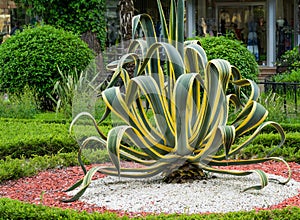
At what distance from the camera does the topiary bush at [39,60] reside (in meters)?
12.9

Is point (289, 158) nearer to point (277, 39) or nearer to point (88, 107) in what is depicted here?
point (88, 107)

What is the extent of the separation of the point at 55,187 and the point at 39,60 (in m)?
7.14

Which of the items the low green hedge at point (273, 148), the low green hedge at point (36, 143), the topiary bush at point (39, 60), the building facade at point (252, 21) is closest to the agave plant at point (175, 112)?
the low green hedge at point (273, 148)

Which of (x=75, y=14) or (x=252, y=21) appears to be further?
(x=252, y=21)

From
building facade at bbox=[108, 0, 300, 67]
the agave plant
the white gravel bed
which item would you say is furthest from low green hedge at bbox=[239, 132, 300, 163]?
building facade at bbox=[108, 0, 300, 67]

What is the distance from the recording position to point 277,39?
2116 cm

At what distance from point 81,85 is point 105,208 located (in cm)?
706

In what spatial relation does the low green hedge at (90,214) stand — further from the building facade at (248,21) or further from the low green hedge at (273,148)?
the building facade at (248,21)

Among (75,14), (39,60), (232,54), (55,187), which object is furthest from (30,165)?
(75,14)

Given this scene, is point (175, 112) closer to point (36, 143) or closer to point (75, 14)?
point (36, 143)

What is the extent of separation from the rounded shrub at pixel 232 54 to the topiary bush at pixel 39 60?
104 inches

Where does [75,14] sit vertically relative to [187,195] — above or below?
above

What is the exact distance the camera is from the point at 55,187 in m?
6.11

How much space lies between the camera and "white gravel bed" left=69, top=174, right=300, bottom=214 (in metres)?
5.20
